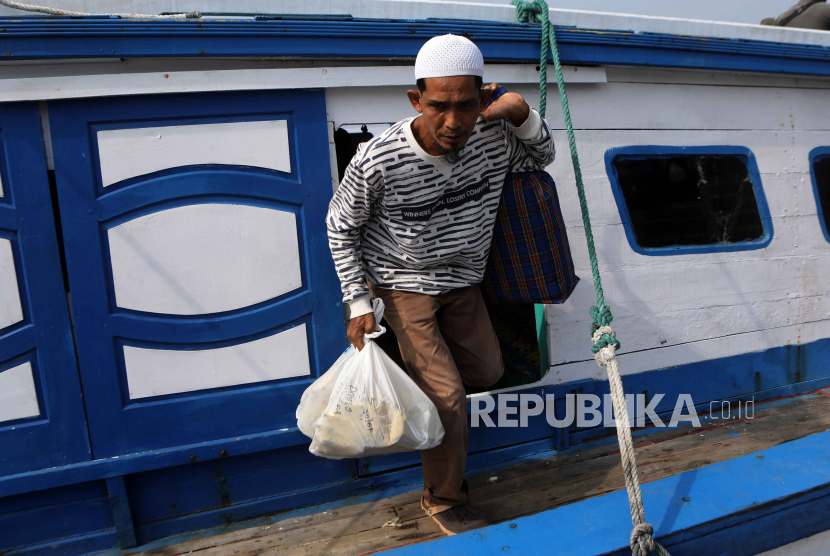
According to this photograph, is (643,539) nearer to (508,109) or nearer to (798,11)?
(508,109)

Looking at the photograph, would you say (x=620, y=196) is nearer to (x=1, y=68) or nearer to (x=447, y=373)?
(x=447, y=373)

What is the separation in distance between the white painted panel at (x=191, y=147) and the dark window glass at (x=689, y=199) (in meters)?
1.76

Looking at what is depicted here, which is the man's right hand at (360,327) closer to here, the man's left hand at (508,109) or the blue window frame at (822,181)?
the man's left hand at (508,109)

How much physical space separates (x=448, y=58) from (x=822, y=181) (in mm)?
3087

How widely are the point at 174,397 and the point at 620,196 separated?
2403mm

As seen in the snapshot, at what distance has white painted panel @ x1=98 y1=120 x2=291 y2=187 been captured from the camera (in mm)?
2188

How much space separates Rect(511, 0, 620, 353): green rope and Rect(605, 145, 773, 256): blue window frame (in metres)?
0.49

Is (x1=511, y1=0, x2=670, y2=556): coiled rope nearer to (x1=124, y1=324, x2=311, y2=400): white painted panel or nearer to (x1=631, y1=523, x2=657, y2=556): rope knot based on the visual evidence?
(x1=631, y1=523, x2=657, y2=556): rope knot

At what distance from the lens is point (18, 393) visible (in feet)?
7.09

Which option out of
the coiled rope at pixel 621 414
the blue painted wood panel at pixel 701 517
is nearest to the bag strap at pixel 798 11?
the coiled rope at pixel 621 414

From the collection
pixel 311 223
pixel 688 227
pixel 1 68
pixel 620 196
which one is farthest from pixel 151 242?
pixel 688 227

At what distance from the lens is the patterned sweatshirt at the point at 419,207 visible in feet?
6.26

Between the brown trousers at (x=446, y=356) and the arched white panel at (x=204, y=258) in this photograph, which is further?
the arched white panel at (x=204, y=258)

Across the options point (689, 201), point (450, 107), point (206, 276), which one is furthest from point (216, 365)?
point (689, 201)
